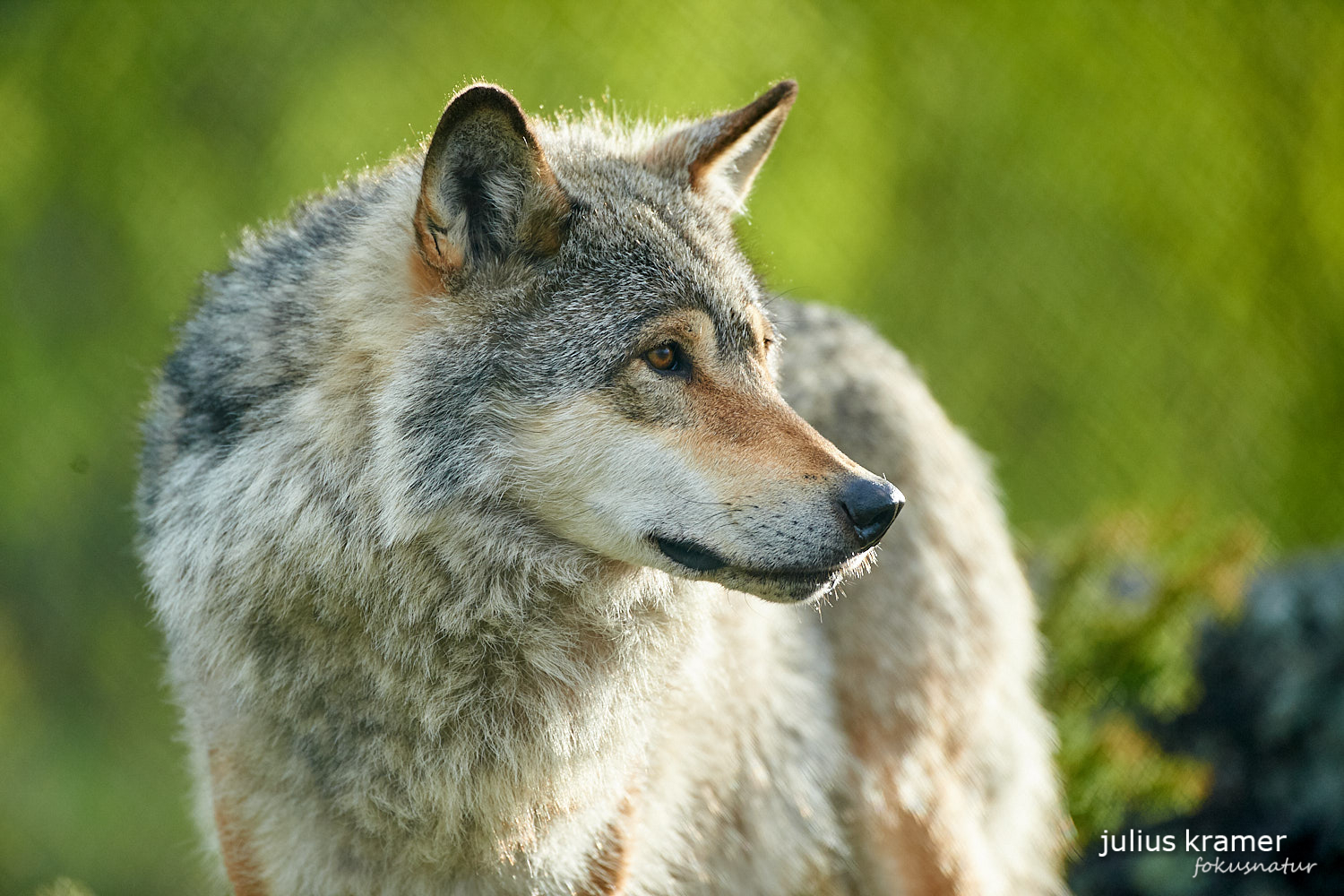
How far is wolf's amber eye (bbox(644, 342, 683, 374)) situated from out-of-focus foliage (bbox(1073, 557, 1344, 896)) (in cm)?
335

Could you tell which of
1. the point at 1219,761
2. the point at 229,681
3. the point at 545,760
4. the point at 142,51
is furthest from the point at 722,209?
the point at 142,51

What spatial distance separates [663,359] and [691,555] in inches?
16.6

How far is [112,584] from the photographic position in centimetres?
655

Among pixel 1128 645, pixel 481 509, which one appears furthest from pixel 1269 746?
pixel 481 509

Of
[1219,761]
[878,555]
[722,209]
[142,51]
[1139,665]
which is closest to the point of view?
[722,209]

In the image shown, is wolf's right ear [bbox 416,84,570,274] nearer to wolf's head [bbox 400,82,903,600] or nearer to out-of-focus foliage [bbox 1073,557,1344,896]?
wolf's head [bbox 400,82,903,600]

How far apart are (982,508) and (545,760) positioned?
1990 millimetres

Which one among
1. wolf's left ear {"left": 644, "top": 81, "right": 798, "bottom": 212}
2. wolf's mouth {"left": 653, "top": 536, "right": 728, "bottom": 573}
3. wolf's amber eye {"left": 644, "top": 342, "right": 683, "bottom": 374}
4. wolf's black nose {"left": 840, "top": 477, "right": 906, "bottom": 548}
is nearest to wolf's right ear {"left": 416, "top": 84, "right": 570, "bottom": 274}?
wolf's amber eye {"left": 644, "top": 342, "right": 683, "bottom": 374}

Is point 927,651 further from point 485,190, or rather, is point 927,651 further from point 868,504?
point 485,190

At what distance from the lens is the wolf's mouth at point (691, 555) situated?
6.88 feet

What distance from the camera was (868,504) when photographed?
2043mm

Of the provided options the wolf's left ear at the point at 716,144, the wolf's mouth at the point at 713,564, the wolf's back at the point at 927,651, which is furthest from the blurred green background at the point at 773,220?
the wolf's mouth at the point at 713,564

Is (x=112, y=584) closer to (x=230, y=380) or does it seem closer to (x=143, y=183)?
(x=143, y=183)

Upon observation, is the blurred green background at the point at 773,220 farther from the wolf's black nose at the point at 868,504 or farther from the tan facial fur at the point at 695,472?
the wolf's black nose at the point at 868,504
